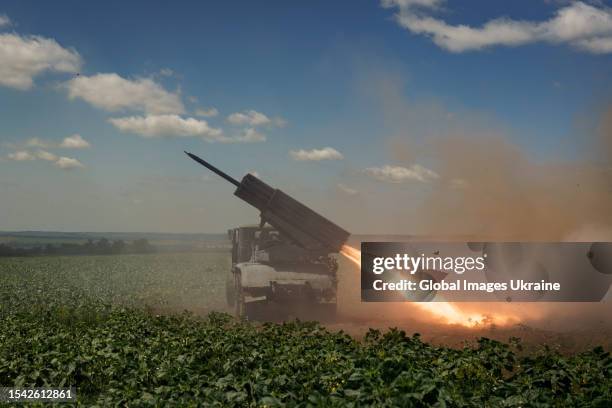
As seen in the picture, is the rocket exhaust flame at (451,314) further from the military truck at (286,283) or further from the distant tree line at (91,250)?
the distant tree line at (91,250)

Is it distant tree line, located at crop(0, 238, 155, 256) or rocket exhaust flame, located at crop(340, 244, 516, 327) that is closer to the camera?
rocket exhaust flame, located at crop(340, 244, 516, 327)

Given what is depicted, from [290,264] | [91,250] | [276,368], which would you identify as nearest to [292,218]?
[290,264]

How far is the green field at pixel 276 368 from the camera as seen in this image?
888 cm

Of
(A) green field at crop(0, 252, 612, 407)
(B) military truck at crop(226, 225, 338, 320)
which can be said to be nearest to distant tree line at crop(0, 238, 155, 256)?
(B) military truck at crop(226, 225, 338, 320)

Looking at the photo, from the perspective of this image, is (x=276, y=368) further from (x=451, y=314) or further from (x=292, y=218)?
(x=451, y=314)

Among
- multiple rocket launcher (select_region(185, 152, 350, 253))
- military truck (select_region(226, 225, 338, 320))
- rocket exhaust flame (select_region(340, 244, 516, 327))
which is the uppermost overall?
multiple rocket launcher (select_region(185, 152, 350, 253))

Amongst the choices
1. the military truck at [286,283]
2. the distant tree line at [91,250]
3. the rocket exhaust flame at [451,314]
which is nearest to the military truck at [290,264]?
the military truck at [286,283]

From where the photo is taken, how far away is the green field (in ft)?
29.1

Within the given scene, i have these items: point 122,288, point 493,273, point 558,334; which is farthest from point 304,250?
point 122,288

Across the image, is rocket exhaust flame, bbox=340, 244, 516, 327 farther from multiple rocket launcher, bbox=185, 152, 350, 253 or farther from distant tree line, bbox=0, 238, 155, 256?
distant tree line, bbox=0, 238, 155, 256

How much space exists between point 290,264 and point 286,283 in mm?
1070

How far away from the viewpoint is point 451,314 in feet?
75.7

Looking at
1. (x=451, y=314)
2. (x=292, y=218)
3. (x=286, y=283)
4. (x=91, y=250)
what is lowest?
(x=451, y=314)

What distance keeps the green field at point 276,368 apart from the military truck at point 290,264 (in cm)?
477
